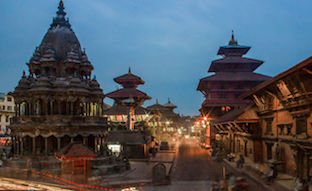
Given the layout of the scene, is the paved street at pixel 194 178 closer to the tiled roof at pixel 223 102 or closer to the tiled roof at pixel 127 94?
the tiled roof at pixel 223 102

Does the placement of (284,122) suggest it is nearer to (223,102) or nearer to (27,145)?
(27,145)

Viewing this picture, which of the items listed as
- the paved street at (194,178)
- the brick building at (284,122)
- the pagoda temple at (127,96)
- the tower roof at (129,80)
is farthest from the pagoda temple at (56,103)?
the tower roof at (129,80)

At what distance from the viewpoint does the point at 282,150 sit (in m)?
25.2

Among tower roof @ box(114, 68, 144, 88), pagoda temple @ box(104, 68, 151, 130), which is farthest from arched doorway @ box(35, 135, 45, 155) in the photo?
tower roof @ box(114, 68, 144, 88)

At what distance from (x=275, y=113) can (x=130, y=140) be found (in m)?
20.8

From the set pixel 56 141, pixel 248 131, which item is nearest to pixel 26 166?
pixel 56 141

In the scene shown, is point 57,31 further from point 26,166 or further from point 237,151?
point 237,151

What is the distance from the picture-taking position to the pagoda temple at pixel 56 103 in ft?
95.5

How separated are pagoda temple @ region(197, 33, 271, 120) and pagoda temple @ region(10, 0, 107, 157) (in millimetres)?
27473

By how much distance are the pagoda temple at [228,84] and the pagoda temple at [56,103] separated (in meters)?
27.5

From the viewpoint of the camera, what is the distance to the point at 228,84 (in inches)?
2180

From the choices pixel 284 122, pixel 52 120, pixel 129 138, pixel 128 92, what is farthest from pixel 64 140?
pixel 128 92

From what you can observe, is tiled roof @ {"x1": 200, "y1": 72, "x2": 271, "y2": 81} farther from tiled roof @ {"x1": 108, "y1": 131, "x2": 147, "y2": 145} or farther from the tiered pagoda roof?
tiled roof @ {"x1": 108, "y1": 131, "x2": 147, "y2": 145}

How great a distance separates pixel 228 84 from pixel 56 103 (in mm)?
34079
